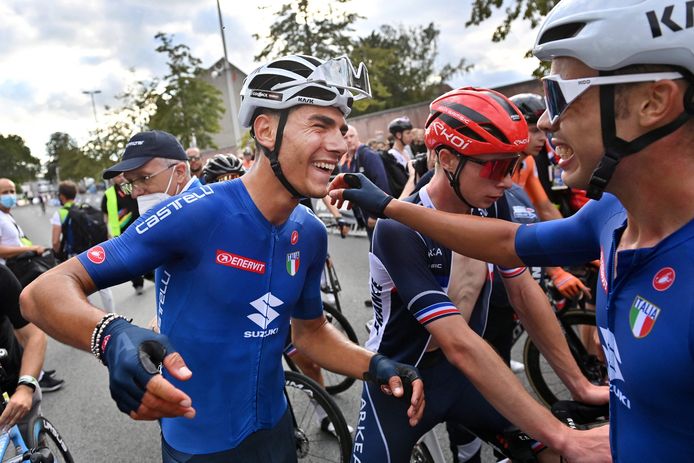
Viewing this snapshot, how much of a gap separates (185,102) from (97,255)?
2369 cm

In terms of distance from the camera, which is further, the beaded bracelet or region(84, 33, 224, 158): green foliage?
region(84, 33, 224, 158): green foliage

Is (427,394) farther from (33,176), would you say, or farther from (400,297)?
(33,176)

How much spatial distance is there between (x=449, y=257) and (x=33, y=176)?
133 m

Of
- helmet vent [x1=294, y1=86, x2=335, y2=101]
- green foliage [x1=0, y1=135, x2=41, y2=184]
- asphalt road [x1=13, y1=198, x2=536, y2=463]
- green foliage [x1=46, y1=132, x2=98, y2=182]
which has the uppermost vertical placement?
helmet vent [x1=294, y1=86, x2=335, y2=101]

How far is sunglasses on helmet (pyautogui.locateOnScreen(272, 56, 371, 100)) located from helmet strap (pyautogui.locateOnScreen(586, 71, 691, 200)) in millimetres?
1031

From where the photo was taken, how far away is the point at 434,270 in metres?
2.08

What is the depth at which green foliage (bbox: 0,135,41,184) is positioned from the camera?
102000 millimetres

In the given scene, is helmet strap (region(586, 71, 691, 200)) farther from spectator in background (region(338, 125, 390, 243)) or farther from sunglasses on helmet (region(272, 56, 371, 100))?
spectator in background (region(338, 125, 390, 243))

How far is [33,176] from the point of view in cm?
11069

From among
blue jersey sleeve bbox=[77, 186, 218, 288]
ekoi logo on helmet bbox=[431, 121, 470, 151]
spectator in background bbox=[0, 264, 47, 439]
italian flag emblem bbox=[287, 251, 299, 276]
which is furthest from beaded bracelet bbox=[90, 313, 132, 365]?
spectator in background bbox=[0, 264, 47, 439]

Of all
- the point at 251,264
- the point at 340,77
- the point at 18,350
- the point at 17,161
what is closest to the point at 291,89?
the point at 340,77

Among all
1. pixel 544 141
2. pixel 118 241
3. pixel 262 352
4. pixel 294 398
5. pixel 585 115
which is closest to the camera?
pixel 585 115

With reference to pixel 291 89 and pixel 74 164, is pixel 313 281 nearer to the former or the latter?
pixel 291 89

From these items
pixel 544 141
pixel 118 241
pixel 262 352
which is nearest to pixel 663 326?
pixel 262 352
